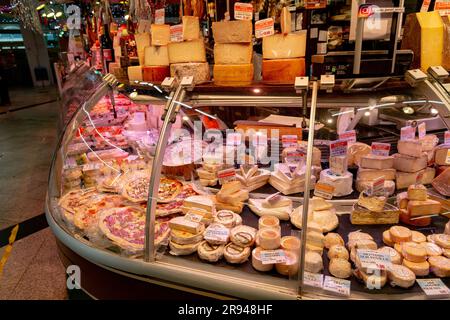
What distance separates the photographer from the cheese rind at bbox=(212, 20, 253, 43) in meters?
2.10

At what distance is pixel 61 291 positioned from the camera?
125 inches

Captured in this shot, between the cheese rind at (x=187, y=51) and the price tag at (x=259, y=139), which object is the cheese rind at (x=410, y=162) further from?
the cheese rind at (x=187, y=51)

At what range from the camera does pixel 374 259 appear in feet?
5.85

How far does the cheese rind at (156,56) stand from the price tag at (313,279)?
1.84 metres

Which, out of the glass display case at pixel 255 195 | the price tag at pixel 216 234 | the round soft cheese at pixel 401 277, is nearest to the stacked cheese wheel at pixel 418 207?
the glass display case at pixel 255 195

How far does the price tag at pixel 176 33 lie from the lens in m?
2.30

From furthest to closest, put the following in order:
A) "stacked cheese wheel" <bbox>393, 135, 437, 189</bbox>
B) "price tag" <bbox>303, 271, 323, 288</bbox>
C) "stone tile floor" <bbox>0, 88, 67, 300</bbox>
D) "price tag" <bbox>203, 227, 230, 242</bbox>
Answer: "stone tile floor" <bbox>0, 88, 67, 300</bbox> < "stacked cheese wheel" <bbox>393, 135, 437, 189</bbox> < "price tag" <bbox>203, 227, 230, 242</bbox> < "price tag" <bbox>303, 271, 323, 288</bbox>

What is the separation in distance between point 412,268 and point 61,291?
10.1 feet

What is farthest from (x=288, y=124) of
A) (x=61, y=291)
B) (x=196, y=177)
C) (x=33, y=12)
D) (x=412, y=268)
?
(x=33, y=12)

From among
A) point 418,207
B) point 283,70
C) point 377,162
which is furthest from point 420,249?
point 283,70

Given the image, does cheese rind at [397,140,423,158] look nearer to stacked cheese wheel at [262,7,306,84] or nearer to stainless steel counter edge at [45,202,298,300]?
stacked cheese wheel at [262,7,306,84]

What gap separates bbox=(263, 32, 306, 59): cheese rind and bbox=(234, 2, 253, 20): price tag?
199 millimetres

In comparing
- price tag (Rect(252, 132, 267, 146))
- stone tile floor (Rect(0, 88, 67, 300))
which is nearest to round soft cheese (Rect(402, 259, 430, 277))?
price tag (Rect(252, 132, 267, 146))

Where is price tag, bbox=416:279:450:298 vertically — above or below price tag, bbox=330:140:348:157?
below
